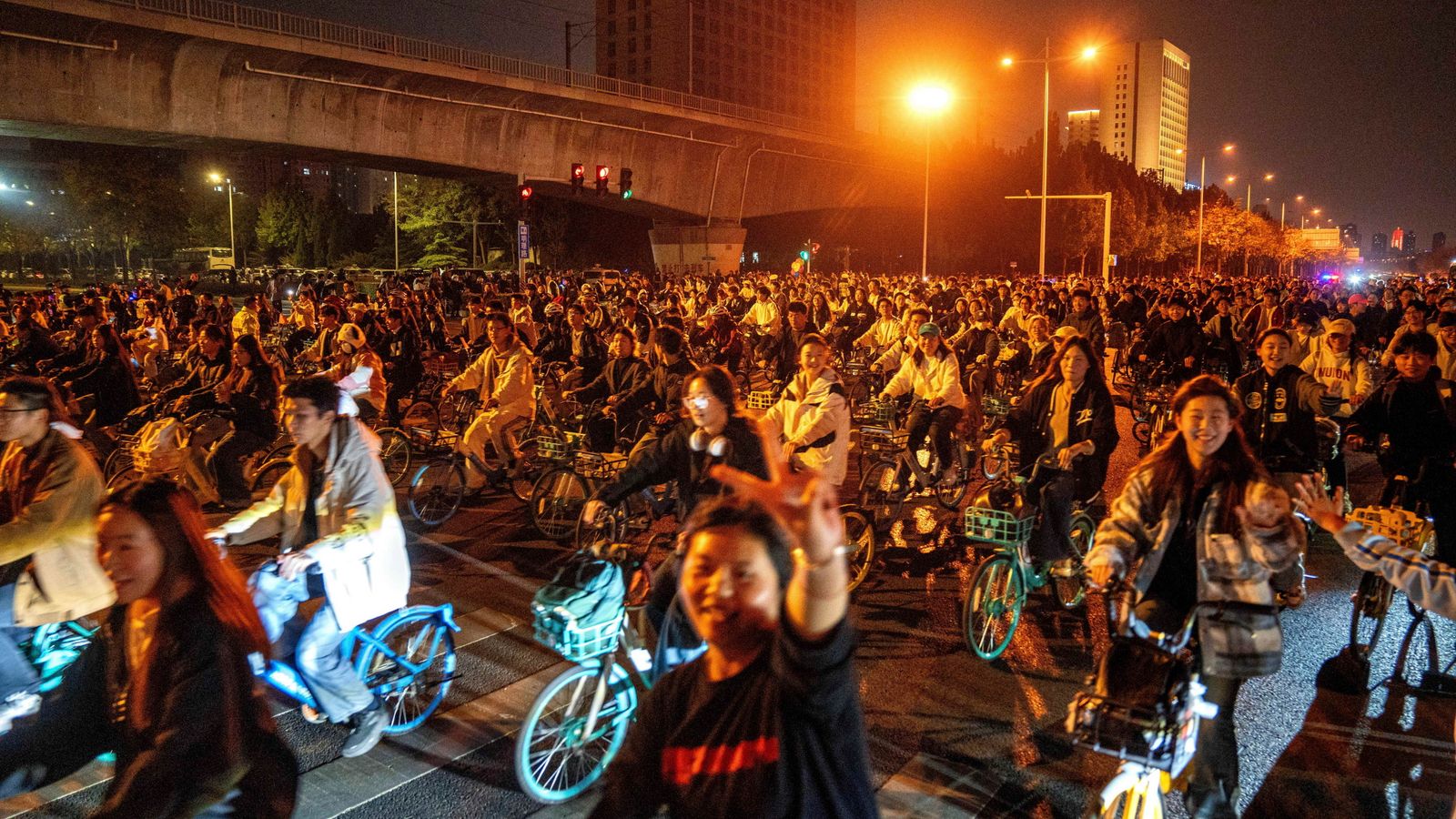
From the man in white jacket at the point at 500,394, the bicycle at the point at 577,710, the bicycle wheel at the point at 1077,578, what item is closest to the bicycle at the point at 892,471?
the bicycle wheel at the point at 1077,578

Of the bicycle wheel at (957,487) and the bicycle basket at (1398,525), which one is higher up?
the bicycle basket at (1398,525)

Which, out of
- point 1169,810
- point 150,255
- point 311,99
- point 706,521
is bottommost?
point 1169,810

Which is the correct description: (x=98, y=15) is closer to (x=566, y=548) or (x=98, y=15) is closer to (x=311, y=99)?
(x=311, y=99)

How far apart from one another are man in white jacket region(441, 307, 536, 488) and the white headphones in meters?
5.24

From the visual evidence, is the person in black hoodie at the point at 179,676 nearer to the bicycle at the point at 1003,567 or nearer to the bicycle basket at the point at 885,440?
the bicycle at the point at 1003,567

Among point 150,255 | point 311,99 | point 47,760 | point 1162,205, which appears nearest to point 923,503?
point 47,760

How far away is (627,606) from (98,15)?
30.4 metres

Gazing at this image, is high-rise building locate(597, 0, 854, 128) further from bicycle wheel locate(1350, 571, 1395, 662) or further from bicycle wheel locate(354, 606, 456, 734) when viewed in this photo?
bicycle wheel locate(354, 606, 456, 734)

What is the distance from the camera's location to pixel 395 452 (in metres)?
10.7

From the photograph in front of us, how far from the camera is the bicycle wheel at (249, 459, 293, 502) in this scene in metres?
9.12

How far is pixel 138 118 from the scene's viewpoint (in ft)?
102

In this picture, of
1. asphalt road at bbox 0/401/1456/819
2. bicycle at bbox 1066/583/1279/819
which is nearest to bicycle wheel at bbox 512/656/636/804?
asphalt road at bbox 0/401/1456/819

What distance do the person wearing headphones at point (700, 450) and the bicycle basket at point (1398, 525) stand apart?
303cm

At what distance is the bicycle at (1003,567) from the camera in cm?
605
